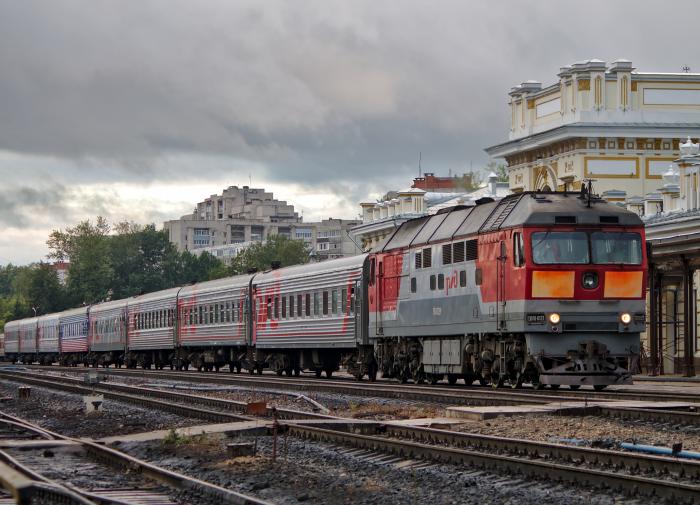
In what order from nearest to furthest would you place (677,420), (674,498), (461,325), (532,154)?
(674,498) < (677,420) < (461,325) < (532,154)

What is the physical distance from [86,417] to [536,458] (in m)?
11.8

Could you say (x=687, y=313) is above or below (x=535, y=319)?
above

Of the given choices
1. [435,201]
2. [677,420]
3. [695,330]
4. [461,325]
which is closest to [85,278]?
[435,201]

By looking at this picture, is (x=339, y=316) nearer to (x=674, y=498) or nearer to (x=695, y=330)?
(x=695, y=330)

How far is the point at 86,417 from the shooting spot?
953 inches

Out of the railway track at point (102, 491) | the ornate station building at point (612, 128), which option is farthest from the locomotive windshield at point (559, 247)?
the ornate station building at point (612, 128)

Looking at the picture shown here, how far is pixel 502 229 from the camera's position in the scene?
2627 centimetres

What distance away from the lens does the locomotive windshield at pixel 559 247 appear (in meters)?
25.4

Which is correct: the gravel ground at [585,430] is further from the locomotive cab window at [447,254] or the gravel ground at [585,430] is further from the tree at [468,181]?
the tree at [468,181]

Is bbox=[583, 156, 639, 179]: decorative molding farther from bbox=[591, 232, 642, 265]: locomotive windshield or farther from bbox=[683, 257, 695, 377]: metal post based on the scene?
bbox=[591, 232, 642, 265]: locomotive windshield

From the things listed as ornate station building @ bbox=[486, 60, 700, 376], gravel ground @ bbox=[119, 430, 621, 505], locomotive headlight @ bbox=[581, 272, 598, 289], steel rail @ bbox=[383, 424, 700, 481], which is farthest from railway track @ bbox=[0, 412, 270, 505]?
ornate station building @ bbox=[486, 60, 700, 376]

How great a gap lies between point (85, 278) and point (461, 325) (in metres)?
134

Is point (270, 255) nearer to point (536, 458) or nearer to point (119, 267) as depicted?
point (119, 267)

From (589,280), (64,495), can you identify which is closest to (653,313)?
(589,280)
